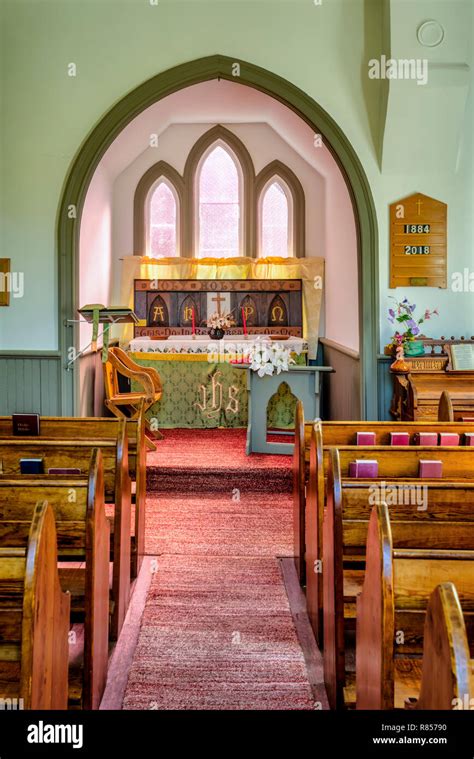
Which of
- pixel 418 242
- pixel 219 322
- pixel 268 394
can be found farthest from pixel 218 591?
pixel 219 322

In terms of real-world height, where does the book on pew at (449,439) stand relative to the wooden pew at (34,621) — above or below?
above

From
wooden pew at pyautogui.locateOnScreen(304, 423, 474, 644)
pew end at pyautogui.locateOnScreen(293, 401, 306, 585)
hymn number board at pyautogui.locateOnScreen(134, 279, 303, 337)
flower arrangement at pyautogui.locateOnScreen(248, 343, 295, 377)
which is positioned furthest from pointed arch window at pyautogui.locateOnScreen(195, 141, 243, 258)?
wooden pew at pyautogui.locateOnScreen(304, 423, 474, 644)

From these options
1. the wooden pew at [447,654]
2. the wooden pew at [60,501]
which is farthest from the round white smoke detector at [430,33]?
the wooden pew at [447,654]

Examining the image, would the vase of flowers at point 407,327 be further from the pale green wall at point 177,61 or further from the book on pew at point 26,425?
the book on pew at point 26,425

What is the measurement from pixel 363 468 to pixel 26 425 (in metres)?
1.98

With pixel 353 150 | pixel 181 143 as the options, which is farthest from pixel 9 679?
pixel 181 143

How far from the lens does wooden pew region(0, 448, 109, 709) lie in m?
2.52

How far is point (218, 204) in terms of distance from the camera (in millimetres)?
9680

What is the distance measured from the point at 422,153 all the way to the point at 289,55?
58.9 inches

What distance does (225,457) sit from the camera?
21.2 feet

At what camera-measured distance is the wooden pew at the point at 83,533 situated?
8.26 feet

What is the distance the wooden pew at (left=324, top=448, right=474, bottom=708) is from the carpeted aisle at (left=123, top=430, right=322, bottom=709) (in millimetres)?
238

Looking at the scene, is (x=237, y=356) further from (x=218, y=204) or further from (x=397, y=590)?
(x=397, y=590)

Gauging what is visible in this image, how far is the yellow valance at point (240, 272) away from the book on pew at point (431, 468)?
6164 mm
